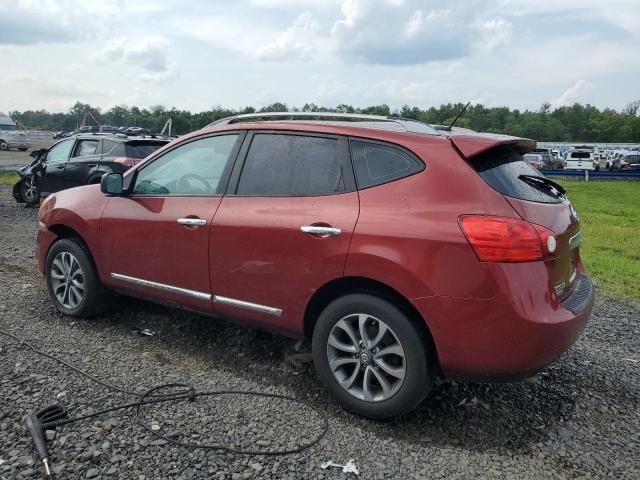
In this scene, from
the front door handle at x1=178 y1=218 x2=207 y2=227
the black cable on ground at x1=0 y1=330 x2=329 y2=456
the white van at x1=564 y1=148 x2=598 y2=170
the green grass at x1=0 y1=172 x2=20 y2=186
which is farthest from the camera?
the white van at x1=564 y1=148 x2=598 y2=170

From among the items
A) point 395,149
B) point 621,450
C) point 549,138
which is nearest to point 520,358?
point 621,450

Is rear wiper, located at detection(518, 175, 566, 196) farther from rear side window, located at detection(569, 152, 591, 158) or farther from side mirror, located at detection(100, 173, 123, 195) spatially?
rear side window, located at detection(569, 152, 591, 158)

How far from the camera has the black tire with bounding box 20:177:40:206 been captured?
41.1 feet

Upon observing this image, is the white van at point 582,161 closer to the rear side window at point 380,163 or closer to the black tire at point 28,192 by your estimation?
the black tire at point 28,192

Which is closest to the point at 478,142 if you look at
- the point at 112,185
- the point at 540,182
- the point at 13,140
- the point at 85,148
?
the point at 540,182

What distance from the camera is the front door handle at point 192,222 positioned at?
3.88 m

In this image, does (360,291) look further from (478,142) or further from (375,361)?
(478,142)

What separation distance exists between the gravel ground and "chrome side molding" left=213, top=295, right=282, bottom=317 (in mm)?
494

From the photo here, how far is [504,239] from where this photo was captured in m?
2.87

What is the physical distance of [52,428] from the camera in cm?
306

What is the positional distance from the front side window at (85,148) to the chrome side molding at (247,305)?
27.2 feet

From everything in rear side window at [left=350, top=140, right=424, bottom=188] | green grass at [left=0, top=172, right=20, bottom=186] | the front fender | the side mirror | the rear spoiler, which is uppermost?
the rear spoiler

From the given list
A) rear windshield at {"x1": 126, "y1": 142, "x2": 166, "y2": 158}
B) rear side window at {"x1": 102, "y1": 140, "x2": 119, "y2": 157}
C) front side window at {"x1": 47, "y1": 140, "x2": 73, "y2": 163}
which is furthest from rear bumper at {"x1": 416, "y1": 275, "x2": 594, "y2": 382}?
front side window at {"x1": 47, "y1": 140, "x2": 73, "y2": 163}

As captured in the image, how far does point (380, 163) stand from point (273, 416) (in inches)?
63.8
